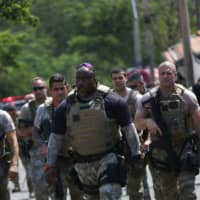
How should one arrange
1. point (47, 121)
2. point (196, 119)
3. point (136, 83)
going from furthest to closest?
point (136, 83) → point (47, 121) → point (196, 119)

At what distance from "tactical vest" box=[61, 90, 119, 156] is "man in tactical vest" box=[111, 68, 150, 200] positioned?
8.67 feet

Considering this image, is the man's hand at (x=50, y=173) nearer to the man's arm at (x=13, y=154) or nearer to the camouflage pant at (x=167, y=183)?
the man's arm at (x=13, y=154)

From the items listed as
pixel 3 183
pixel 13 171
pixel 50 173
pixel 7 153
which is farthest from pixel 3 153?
pixel 50 173

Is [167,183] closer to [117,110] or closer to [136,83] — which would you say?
[117,110]

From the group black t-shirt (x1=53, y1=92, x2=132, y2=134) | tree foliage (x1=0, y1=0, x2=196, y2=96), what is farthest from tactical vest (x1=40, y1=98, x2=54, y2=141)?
tree foliage (x1=0, y1=0, x2=196, y2=96)

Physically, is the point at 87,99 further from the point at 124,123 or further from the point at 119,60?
the point at 119,60

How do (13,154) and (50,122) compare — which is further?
(50,122)

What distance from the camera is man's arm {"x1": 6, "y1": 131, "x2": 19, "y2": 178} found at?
11.1m

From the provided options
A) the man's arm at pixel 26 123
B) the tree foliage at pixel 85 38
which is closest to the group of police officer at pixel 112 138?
the man's arm at pixel 26 123

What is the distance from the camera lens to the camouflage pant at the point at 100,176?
10.3 m

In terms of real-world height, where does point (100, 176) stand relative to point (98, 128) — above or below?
below

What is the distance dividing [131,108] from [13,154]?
277 centimetres

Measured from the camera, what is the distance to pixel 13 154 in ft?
37.2

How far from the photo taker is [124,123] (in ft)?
34.3
